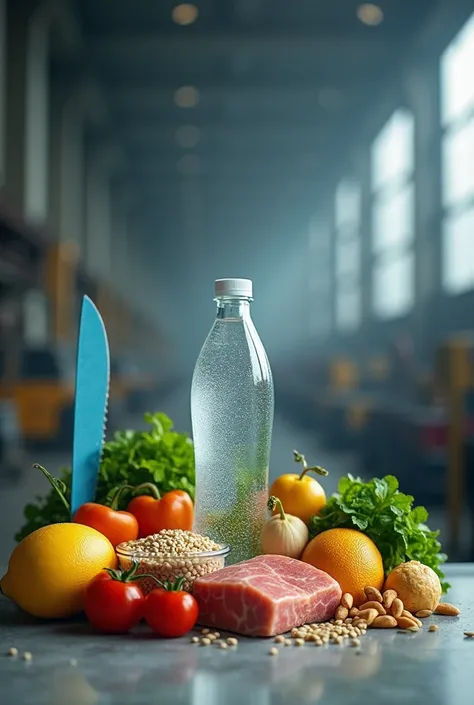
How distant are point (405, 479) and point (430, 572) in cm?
656

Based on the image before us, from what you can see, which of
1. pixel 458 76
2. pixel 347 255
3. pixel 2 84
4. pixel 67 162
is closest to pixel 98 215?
pixel 67 162

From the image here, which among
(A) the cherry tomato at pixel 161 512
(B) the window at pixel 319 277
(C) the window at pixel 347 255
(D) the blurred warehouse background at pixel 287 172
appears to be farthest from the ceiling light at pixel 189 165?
(A) the cherry tomato at pixel 161 512

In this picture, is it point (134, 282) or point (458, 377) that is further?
point (134, 282)

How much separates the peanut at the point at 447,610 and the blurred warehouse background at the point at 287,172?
5.05m

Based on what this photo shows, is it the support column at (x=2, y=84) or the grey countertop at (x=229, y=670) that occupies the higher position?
the support column at (x=2, y=84)

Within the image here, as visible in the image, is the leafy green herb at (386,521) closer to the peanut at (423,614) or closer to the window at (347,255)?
the peanut at (423,614)

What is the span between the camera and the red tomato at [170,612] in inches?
52.8

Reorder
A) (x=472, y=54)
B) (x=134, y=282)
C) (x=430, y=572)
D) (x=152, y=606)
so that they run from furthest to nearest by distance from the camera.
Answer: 1. (x=134, y=282)
2. (x=472, y=54)
3. (x=430, y=572)
4. (x=152, y=606)

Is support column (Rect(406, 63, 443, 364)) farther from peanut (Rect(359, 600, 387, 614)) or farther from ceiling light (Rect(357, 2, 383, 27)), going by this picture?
peanut (Rect(359, 600, 387, 614))

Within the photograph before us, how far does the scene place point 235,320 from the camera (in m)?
1.60

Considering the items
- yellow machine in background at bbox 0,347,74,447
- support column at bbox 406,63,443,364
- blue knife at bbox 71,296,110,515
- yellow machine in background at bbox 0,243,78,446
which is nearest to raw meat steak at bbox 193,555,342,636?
blue knife at bbox 71,296,110,515

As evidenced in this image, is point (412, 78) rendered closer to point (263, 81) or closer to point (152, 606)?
point (263, 81)

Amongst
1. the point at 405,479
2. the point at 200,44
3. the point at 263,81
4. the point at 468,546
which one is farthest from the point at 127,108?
the point at 468,546

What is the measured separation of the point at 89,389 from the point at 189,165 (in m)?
28.0
